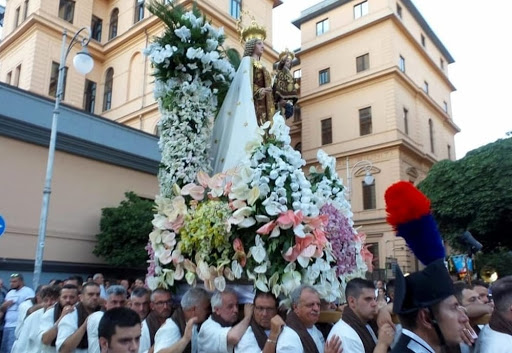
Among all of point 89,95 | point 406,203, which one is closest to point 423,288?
point 406,203

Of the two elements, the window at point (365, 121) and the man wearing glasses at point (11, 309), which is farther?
the window at point (365, 121)

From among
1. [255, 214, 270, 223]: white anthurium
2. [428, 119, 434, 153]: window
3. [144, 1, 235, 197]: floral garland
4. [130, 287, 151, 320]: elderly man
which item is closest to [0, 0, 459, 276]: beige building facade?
[428, 119, 434, 153]: window

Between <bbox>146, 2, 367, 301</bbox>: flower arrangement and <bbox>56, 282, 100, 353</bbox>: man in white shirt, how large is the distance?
0.55 meters

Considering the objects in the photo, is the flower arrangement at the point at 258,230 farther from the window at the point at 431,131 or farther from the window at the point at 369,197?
the window at the point at 431,131

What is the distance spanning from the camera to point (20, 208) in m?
13.0

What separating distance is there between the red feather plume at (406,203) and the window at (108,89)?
25709 millimetres

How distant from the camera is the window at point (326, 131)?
3162 cm

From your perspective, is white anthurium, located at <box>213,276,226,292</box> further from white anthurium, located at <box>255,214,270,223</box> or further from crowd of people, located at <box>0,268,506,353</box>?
white anthurium, located at <box>255,214,270,223</box>

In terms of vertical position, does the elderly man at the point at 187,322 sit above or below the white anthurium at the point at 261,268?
below

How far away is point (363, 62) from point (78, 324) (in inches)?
1146

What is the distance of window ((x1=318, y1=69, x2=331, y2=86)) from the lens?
32406 millimetres

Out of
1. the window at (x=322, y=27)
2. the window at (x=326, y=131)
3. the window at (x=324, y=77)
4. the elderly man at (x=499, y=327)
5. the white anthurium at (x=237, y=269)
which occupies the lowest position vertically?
the elderly man at (x=499, y=327)

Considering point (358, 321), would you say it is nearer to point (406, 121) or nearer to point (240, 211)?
point (240, 211)

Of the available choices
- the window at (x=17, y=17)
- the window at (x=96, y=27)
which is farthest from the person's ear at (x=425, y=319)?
the window at (x=17, y=17)
